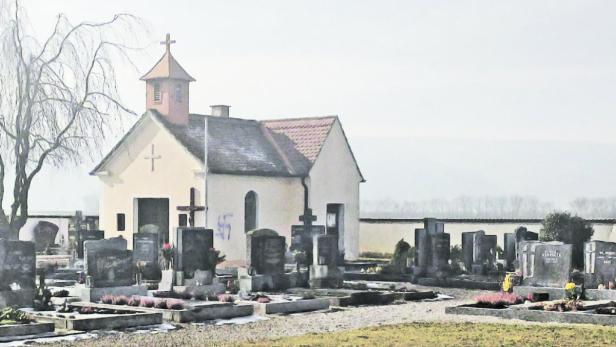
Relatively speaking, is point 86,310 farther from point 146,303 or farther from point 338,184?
point 338,184

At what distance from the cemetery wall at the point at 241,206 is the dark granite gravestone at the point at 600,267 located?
14.9 m

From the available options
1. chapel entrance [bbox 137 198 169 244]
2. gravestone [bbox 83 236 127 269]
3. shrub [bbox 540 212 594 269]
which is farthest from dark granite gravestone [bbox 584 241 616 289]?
chapel entrance [bbox 137 198 169 244]

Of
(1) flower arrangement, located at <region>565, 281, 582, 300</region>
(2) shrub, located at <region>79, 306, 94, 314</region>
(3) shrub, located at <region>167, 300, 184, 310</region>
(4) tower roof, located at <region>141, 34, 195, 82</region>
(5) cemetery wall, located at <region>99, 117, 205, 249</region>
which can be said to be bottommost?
(2) shrub, located at <region>79, 306, 94, 314</region>

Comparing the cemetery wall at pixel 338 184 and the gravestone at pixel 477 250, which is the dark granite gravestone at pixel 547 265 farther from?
the cemetery wall at pixel 338 184

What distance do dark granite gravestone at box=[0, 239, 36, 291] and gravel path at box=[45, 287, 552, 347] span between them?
3.93 metres

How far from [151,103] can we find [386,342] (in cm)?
2465

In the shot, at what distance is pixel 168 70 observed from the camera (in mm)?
38969

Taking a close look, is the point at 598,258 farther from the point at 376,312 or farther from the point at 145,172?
the point at 145,172

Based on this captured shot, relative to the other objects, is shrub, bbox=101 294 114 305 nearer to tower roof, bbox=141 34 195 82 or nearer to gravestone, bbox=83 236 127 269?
gravestone, bbox=83 236 127 269

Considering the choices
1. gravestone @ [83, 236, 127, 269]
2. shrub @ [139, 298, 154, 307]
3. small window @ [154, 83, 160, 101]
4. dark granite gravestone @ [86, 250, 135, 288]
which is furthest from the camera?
small window @ [154, 83, 160, 101]

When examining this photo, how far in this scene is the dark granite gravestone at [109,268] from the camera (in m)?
23.1

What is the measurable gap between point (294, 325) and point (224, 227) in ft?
57.1

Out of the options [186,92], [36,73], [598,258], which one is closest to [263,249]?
[598,258]

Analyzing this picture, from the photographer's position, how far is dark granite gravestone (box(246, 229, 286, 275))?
26.6 m
